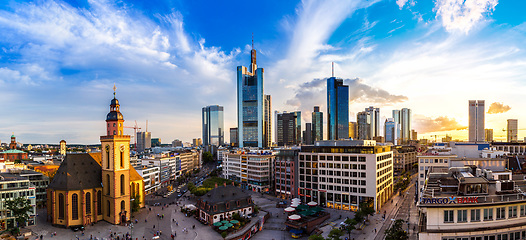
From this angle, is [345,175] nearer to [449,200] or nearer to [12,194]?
[449,200]

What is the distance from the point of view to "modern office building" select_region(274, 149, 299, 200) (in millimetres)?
86556

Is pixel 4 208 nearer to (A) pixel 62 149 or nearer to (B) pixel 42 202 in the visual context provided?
(B) pixel 42 202

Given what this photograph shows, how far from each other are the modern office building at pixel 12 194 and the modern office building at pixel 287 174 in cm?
6259

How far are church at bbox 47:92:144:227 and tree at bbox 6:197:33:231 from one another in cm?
483

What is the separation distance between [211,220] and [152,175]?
5547cm

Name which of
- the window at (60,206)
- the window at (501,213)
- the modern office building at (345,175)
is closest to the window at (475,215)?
the window at (501,213)

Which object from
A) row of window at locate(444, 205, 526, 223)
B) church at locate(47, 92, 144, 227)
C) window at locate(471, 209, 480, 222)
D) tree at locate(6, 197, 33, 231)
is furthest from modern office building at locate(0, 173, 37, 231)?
window at locate(471, 209, 480, 222)

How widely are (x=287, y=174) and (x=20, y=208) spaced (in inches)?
2538

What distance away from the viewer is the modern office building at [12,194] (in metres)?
54.8

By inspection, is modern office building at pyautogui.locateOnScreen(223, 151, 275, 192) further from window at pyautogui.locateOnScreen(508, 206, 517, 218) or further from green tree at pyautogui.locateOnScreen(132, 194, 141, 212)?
window at pyautogui.locateOnScreen(508, 206, 517, 218)

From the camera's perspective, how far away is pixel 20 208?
181ft

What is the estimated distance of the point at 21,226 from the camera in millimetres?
56688

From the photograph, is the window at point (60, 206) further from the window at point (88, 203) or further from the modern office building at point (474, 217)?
the modern office building at point (474, 217)

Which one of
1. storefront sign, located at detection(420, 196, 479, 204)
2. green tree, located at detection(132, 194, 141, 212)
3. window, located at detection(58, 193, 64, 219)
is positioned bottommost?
green tree, located at detection(132, 194, 141, 212)
